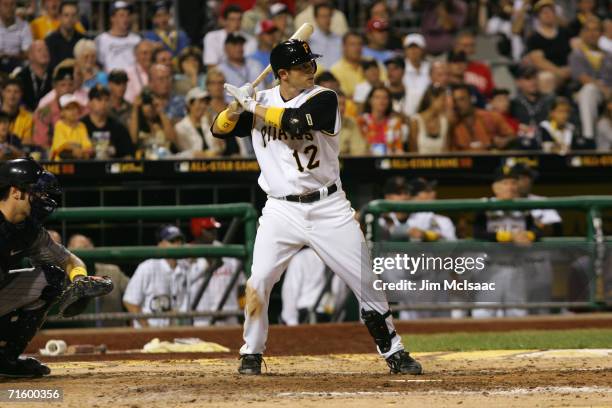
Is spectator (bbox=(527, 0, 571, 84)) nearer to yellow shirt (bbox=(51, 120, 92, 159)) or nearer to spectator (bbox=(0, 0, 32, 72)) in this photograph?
yellow shirt (bbox=(51, 120, 92, 159))

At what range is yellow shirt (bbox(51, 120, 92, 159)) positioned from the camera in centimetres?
1041

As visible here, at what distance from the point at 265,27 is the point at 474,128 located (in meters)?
2.41

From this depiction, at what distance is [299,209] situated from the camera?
20.9 ft

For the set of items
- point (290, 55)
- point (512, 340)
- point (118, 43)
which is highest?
point (118, 43)

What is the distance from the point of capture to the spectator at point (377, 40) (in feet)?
42.5

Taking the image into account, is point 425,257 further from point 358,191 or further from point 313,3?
point 313,3

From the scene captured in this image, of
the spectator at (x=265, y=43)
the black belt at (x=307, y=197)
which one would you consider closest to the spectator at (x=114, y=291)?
the black belt at (x=307, y=197)

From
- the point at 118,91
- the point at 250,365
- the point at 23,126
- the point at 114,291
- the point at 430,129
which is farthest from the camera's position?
the point at 430,129

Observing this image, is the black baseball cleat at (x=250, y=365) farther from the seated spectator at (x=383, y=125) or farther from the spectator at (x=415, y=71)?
the spectator at (x=415, y=71)

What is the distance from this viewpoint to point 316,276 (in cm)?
998

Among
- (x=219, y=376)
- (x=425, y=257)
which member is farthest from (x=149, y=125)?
(x=219, y=376)

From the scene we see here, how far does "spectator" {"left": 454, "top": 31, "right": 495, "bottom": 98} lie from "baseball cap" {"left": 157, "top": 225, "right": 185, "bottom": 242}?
14.1ft

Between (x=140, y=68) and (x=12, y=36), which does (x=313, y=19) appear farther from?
(x=12, y=36)

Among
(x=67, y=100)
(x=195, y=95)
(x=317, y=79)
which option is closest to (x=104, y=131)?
(x=67, y=100)
